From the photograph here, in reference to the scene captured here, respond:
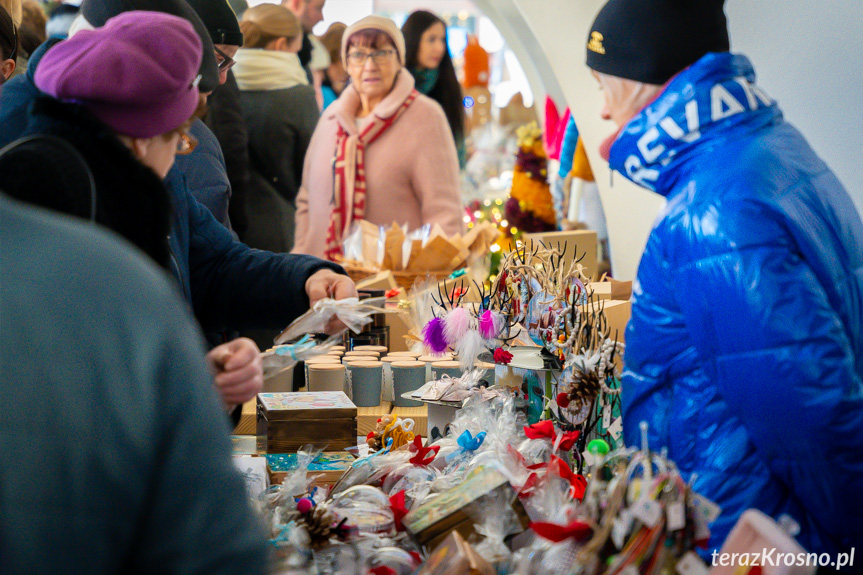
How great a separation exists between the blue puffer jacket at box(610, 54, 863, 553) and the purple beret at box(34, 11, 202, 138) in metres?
0.84

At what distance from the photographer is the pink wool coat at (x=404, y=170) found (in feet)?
14.0

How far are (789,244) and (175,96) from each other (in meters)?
1.06

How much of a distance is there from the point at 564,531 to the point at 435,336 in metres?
0.93

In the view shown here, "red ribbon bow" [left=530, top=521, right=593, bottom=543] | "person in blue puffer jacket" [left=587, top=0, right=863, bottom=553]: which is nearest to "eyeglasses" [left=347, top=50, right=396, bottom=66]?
"person in blue puffer jacket" [left=587, top=0, right=863, bottom=553]

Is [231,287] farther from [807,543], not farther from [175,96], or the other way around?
[807,543]

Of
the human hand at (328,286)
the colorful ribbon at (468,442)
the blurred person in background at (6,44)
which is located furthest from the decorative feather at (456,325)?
the blurred person in background at (6,44)

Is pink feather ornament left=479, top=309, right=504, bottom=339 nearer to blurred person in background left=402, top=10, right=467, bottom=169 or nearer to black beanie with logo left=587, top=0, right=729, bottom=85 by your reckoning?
black beanie with logo left=587, top=0, right=729, bottom=85

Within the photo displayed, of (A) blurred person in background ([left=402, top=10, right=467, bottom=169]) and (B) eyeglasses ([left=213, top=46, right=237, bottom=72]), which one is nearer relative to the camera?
(B) eyeglasses ([left=213, top=46, right=237, bottom=72])

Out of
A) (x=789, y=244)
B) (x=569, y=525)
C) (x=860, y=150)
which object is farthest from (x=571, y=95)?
(x=569, y=525)

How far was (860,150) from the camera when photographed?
96.4 inches

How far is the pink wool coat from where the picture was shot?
14.0 ft

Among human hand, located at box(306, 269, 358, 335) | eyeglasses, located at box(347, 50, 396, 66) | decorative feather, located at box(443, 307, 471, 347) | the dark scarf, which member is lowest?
decorative feather, located at box(443, 307, 471, 347)

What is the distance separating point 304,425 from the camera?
1.99 m

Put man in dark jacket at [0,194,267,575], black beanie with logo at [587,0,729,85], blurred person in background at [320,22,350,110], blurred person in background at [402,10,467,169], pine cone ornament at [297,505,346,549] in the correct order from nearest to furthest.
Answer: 1. man in dark jacket at [0,194,267,575]
2. pine cone ornament at [297,505,346,549]
3. black beanie with logo at [587,0,729,85]
4. blurred person in background at [402,10,467,169]
5. blurred person in background at [320,22,350,110]
